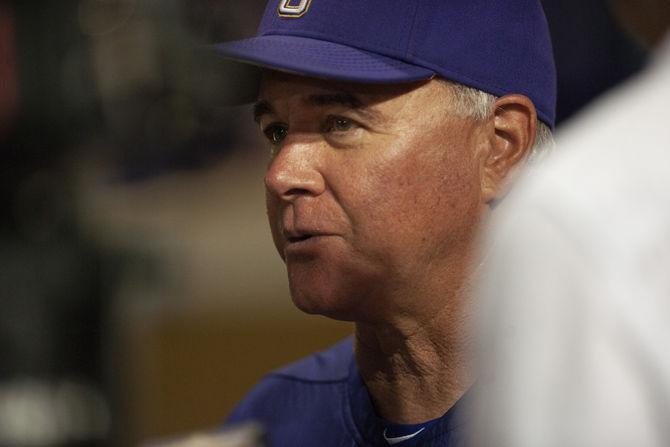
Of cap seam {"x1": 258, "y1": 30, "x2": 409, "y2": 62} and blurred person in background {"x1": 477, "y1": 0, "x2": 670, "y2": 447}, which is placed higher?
cap seam {"x1": 258, "y1": 30, "x2": 409, "y2": 62}

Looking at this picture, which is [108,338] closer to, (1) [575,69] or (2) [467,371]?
(1) [575,69]

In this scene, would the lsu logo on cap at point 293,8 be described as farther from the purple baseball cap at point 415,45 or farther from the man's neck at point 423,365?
the man's neck at point 423,365

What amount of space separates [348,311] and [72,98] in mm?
A: 2036

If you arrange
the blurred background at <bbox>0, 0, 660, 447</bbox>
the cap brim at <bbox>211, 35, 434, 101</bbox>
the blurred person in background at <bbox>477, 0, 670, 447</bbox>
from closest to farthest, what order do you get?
1. the blurred person in background at <bbox>477, 0, 670, 447</bbox>
2. the cap brim at <bbox>211, 35, 434, 101</bbox>
3. the blurred background at <bbox>0, 0, 660, 447</bbox>

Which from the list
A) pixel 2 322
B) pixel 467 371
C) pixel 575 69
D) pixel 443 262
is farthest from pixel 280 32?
pixel 2 322

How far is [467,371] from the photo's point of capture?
1.74 meters

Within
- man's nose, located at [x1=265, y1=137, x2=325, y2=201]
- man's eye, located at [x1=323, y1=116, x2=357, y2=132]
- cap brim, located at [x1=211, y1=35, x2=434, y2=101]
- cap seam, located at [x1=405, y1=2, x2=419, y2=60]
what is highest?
cap seam, located at [x1=405, y1=2, x2=419, y2=60]

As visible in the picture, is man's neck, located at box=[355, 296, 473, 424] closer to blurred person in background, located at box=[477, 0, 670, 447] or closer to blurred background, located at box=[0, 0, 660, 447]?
blurred person in background, located at box=[477, 0, 670, 447]

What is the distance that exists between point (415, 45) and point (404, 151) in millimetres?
A: 148

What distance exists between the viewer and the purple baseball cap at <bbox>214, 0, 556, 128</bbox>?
165 centimetres

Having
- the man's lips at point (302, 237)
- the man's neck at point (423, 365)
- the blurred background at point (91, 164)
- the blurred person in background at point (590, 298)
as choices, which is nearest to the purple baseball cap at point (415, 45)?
the man's lips at point (302, 237)

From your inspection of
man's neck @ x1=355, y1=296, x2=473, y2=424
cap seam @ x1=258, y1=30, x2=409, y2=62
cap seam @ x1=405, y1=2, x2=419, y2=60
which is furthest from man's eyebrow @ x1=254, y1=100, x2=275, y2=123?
man's neck @ x1=355, y1=296, x2=473, y2=424

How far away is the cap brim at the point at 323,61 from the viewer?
5.32 ft

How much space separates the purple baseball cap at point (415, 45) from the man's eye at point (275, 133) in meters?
0.12
